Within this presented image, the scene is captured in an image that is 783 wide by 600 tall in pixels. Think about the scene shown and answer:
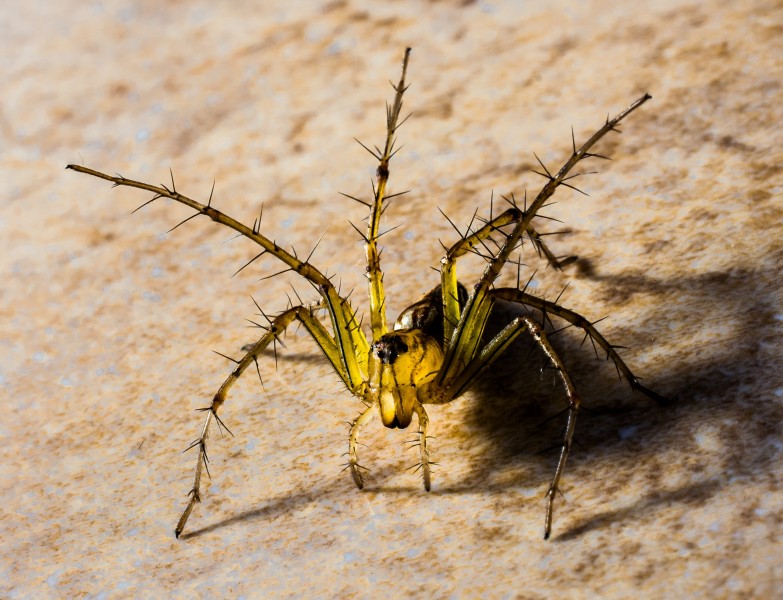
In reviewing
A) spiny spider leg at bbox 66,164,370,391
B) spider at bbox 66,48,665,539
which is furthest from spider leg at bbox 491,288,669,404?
spiny spider leg at bbox 66,164,370,391

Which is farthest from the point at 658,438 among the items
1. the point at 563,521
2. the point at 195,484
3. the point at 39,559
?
the point at 39,559

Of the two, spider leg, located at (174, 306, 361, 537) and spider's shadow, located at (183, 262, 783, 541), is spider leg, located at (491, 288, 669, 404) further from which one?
spider leg, located at (174, 306, 361, 537)

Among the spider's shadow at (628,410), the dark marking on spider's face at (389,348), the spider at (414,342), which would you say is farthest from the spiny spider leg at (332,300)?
the spider's shadow at (628,410)

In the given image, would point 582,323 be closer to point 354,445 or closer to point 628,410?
point 628,410

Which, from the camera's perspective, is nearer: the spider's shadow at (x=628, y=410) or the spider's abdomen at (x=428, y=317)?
the spider's shadow at (x=628, y=410)

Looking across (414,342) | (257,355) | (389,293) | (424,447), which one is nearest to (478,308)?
(414,342)

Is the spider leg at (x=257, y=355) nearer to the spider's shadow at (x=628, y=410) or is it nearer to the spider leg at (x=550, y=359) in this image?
the spider's shadow at (x=628, y=410)
